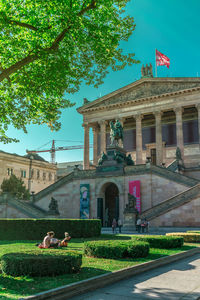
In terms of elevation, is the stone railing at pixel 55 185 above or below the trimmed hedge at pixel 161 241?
above

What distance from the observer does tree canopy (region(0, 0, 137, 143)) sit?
15109 millimetres

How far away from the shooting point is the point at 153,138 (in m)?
56.9

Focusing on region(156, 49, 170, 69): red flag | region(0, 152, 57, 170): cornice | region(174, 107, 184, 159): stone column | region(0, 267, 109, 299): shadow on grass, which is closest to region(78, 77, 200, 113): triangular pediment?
region(174, 107, 184, 159): stone column

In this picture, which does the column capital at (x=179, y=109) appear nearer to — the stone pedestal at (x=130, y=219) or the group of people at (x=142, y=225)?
the stone pedestal at (x=130, y=219)

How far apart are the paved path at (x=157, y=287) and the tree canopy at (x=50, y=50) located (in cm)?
1064

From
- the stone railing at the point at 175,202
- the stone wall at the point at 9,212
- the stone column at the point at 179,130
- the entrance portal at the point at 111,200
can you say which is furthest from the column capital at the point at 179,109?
the stone wall at the point at 9,212

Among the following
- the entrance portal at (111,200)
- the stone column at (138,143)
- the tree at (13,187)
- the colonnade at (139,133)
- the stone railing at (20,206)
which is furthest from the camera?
the tree at (13,187)

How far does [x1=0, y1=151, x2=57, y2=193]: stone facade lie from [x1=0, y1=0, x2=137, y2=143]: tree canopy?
4782 cm

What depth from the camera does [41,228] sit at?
22.6 metres

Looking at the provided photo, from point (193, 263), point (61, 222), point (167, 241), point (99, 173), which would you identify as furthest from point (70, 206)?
point (193, 263)

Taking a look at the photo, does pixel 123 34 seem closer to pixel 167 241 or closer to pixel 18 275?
pixel 167 241

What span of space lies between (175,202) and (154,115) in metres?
25.2

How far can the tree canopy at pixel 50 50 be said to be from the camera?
1511 centimetres

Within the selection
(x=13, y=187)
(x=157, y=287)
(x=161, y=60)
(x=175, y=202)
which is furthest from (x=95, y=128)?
(x=157, y=287)
